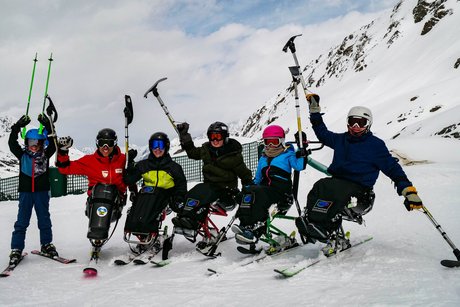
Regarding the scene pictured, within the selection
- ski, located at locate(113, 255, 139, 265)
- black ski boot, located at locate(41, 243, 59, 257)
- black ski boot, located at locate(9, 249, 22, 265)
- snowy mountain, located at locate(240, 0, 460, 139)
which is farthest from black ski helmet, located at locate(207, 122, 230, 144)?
snowy mountain, located at locate(240, 0, 460, 139)

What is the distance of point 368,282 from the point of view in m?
3.93

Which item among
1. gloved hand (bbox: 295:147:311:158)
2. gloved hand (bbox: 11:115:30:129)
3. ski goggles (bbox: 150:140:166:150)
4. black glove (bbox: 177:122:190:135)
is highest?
gloved hand (bbox: 11:115:30:129)

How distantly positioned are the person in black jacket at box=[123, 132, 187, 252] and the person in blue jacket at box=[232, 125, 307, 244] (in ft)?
3.71

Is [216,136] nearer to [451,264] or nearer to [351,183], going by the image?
[351,183]

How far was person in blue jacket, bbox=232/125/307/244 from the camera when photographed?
519 centimetres

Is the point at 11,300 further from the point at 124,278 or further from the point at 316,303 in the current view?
the point at 316,303

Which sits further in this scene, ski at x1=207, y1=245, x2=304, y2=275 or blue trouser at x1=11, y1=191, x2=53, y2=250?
blue trouser at x1=11, y1=191, x2=53, y2=250

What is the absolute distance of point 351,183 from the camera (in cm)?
489

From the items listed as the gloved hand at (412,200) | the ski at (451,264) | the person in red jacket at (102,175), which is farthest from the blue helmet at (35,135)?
the ski at (451,264)

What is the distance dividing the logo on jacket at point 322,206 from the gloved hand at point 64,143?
11.4ft

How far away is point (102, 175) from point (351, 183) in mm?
3503

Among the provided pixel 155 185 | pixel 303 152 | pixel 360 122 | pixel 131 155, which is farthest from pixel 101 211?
pixel 360 122

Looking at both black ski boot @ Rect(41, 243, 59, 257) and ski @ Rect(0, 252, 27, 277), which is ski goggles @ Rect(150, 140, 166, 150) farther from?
ski @ Rect(0, 252, 27, 277)

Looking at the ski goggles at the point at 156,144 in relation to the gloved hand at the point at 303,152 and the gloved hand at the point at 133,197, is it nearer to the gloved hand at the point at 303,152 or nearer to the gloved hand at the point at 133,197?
the gloved hand at the point at 133,197
